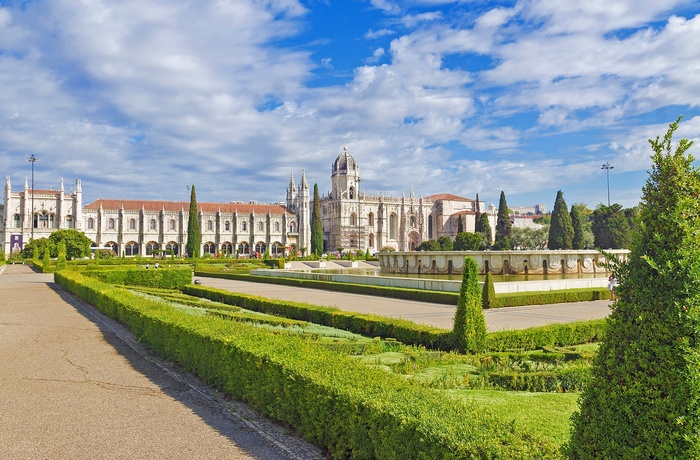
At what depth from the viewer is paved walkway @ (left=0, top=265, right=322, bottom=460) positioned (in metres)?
4.87

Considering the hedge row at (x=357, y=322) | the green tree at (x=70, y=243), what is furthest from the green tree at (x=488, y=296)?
the green tree at (x=70, y=243)

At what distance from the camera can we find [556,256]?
24.1 meters

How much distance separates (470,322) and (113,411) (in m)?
5.24

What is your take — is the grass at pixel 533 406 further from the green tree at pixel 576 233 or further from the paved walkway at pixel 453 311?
the green tree at pixel 576 233

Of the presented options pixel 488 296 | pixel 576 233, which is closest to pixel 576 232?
pixel 576 233

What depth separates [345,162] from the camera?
85688 mm

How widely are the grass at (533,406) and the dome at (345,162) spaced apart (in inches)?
3171

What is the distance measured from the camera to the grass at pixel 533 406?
4.29 meters

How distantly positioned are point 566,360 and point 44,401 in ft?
23.1

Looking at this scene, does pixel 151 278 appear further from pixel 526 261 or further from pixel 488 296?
pixel 526 261

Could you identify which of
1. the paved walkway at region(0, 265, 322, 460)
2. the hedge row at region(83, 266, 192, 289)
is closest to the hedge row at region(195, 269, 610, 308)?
the hedge row at region(83, 266, 192, 289)

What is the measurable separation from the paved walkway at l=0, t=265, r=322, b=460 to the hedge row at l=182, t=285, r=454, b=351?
3.84 meters

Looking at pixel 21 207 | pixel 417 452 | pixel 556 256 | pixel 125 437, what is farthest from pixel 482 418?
pixel 21 207

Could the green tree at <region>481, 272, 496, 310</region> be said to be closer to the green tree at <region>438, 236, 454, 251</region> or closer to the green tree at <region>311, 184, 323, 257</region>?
the green tree at <region>438, 236, 454, 251</region>
